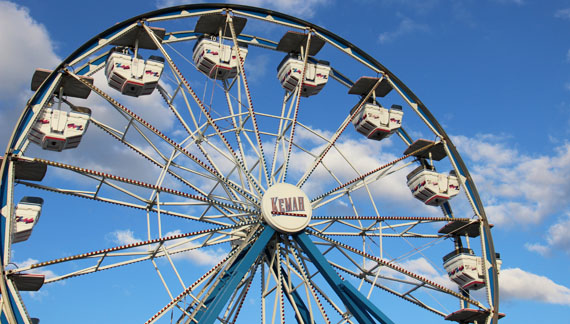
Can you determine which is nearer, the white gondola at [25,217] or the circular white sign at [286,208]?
the white gondola at [25,217]

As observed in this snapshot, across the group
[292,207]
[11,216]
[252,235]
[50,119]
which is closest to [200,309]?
[252,235]

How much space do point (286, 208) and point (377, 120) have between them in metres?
6.10

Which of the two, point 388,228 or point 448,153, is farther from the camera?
point 448,153

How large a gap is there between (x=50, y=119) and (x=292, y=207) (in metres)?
7.07

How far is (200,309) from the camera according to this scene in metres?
18.4

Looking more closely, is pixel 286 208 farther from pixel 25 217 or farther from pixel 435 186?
pixel 25 217

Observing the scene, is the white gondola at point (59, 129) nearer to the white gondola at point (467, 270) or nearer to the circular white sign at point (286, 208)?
the circular white sign at point (286, 208)

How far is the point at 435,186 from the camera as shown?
23.5 metres

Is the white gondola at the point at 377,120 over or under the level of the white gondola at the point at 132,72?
over

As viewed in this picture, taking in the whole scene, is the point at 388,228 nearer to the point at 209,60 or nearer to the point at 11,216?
the point at 209,60

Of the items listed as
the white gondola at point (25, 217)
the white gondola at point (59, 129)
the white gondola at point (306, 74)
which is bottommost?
the white gondola at point (25, 217)

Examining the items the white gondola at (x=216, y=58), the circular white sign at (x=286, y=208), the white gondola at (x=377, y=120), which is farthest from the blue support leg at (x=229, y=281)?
the white gondola at (x=377, y=120)

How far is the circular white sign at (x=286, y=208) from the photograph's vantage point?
62.0 feet

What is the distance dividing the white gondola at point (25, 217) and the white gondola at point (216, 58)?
653 centimetres
